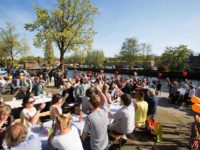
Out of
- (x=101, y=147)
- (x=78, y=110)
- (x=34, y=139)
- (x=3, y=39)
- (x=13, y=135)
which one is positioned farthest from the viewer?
(x=3, y=39)

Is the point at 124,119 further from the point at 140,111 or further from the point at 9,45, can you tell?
the point at 9,45

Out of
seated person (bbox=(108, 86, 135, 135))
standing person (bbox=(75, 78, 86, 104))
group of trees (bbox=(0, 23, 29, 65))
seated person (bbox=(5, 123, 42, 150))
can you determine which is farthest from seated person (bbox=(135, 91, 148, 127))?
group of trees (bbox=(0, 23, 29, 65))

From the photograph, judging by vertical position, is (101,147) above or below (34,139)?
below

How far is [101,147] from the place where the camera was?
8.87 feet

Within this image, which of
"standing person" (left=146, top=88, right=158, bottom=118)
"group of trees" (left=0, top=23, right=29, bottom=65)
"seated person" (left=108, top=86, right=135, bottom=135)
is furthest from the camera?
"group of trees" (left=0, top=23, right=29, bottom=65)

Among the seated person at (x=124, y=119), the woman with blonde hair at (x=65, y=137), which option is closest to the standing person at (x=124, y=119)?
the seated person at (x=124, y=119)

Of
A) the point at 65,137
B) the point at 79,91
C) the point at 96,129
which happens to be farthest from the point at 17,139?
the point at 79,91

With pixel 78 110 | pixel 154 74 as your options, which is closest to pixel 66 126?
pixel 78 110

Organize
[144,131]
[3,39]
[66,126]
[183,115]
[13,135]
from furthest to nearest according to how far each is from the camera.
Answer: [3,39], [183,115], [144,131], [66,126], [13,135]

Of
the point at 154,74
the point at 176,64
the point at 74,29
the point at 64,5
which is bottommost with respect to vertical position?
the point at 154,74

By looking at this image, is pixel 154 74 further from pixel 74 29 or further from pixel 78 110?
pixel 78 110

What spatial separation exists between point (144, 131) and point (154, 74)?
128 feet

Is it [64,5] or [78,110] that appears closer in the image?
[78,110]

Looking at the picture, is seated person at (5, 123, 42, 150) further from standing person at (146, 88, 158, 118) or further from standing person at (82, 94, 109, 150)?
standing person at (146, 88, 158, 118)
